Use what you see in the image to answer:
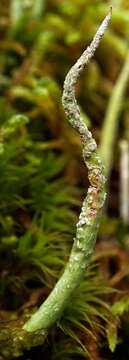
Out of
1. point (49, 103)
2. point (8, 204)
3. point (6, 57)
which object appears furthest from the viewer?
point (6, 57)

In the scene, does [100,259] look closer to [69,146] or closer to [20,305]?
[20,305]

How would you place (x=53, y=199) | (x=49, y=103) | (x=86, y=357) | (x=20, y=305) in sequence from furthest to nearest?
1. (x=49, y=103)
2. (x=53, y=199)
3. (x=20, y=305)
4. (x=86, y=357)

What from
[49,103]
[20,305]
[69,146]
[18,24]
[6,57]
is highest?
[18,24]

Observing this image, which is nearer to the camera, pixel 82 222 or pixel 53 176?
pixel 82 222

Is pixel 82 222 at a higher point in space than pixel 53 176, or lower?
lower

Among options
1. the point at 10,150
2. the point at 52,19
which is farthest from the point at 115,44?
the point at 10,150

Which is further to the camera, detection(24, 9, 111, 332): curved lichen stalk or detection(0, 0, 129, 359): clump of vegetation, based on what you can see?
detection(0, 0, 129, 359): clump of vegetation

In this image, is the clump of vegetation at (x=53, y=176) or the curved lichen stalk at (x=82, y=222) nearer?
the curved lichen stalk at (x=82, y=222)

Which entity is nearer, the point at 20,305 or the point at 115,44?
the point at 20,305
